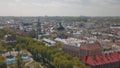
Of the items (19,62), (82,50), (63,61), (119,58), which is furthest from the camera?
(82,50)

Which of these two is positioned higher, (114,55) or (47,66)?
(114,55)

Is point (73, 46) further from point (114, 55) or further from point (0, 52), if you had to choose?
point (0, 52)

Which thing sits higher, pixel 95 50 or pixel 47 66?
pixel 95 50

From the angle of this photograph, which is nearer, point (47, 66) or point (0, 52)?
point (47, 66)

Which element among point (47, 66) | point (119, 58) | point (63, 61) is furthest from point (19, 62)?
point (119, 58)

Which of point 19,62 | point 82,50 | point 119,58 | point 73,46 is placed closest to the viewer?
point 19,62

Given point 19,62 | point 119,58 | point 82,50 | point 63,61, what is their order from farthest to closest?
point 82,50, point 119,58, point 19,62, point 63,61

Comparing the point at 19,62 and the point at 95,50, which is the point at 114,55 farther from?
the point at 19,62

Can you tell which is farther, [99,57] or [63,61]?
[99,57]

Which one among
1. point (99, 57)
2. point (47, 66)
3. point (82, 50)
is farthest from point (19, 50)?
point (99, 57)
